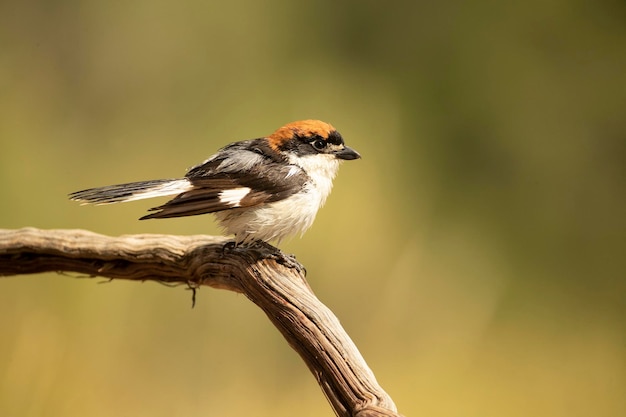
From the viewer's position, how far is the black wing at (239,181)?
221 cm

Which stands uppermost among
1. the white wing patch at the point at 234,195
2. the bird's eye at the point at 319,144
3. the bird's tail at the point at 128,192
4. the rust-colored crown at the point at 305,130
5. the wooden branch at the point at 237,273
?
the rust-colored crown at the point at 305,130

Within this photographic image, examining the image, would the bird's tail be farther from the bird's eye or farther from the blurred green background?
the blurred green background

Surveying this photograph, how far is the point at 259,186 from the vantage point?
2.31 m

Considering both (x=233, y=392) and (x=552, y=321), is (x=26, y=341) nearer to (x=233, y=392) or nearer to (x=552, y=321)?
(x=233, y=392)

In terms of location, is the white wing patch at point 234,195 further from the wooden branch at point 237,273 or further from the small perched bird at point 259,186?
the wooden branch at point 237,273

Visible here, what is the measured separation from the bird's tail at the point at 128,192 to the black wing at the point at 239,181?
5cm

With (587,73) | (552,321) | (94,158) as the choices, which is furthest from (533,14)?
(94,158)

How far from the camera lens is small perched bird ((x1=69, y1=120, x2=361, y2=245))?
2217 millimetres

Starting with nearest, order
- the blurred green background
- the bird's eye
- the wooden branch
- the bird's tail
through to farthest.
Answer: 1. the wooden branch
2. the bird's tail
3. the bird's eye
4. the blurred green background

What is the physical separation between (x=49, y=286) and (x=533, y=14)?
2.67 m

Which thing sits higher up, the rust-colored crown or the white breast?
the rust-colored crown

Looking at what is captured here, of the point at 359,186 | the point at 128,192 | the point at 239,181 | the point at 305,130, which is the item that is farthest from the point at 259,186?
the point at 359,186

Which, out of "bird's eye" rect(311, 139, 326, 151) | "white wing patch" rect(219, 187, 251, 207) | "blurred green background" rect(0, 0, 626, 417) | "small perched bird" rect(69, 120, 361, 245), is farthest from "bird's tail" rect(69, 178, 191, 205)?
"blurred green background" rect(0, 0, 626, 417)

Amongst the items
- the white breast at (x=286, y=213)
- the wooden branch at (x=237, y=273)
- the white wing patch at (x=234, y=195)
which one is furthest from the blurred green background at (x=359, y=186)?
the white wing patch at (x=234, y=195)
